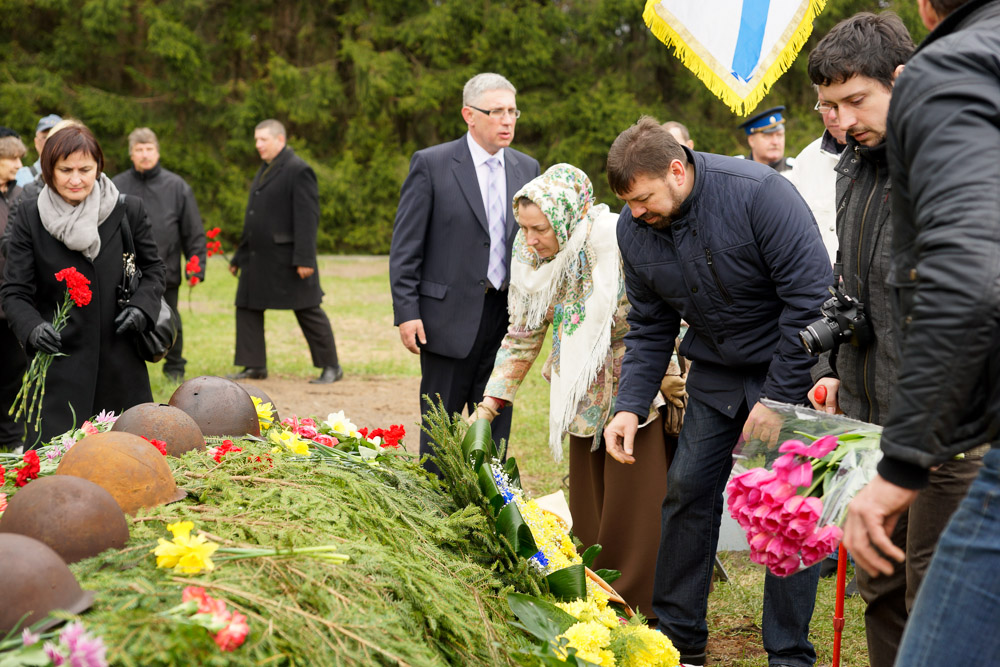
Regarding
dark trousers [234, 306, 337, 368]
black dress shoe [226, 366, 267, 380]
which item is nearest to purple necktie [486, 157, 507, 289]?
dark trousers [234, 306, 337, 368]

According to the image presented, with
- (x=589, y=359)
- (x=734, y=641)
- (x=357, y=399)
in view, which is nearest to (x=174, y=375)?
(x=357, y=399)

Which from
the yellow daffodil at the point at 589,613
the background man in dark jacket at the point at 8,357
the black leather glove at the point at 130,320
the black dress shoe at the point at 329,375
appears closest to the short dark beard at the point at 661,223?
the yellow daffodil at the point at 589,613

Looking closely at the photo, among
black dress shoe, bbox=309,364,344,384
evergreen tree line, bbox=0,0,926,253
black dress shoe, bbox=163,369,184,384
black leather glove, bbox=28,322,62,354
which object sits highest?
evergreen tree line, bbox=0,0,926,253

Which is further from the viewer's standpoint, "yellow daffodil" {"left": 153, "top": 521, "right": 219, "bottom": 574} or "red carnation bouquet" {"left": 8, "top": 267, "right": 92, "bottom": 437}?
"red carnation bouquet" {"left": 8, "top": 267, "right": 92, "bottom": 437}

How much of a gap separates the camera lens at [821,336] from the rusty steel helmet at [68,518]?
67.7 inches

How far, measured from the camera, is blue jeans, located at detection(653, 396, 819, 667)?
3150 mm

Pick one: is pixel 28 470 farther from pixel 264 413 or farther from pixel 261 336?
pixel 261 336

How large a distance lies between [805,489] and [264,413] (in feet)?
6.42

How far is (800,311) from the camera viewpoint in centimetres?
280

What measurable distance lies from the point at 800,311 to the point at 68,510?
2021mm

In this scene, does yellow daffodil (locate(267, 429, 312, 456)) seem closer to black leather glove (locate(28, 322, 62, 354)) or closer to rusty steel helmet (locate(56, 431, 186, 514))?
rusty steel helmet (locate(56, 431, 186, 514))

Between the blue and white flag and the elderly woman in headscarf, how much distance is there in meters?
0.73

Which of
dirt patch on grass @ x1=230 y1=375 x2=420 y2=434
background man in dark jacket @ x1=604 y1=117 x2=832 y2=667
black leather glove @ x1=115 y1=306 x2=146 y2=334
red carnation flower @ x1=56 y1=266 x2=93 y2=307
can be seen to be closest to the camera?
background man in dark jacket @ x1=604 y1=117 x2=832 y2=667

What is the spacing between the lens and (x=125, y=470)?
7.26 ft
